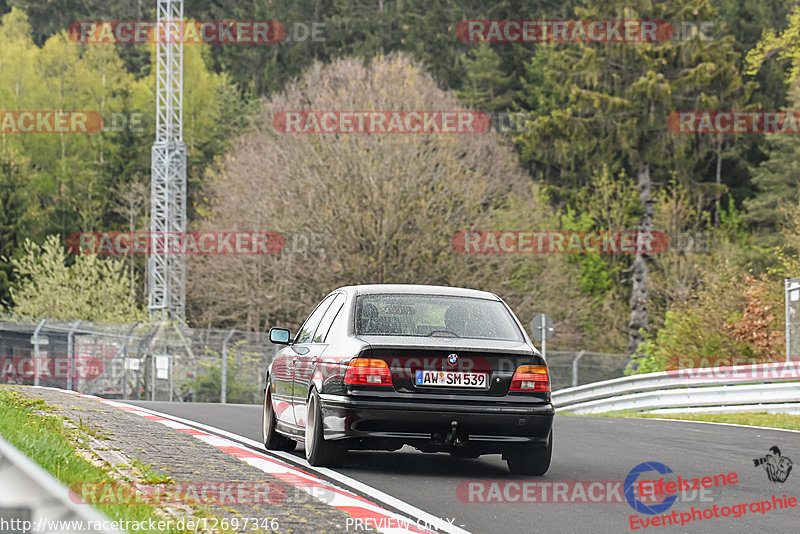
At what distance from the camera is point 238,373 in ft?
122

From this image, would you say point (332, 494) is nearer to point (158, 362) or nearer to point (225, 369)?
point (225, 369)

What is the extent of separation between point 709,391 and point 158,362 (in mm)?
18925

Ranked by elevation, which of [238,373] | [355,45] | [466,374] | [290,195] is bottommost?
[238,373]

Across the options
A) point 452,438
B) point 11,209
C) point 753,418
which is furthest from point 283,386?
point 11,209

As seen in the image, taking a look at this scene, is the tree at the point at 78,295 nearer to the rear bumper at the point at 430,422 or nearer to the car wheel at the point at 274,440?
the car wheel at the point at 274,440

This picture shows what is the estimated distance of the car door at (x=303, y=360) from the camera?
10.6m

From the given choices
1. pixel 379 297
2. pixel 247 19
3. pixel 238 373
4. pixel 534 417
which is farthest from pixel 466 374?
pixel 247 19

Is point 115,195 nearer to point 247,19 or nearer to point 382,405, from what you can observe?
point 247,19

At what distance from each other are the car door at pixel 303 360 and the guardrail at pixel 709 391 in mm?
10810

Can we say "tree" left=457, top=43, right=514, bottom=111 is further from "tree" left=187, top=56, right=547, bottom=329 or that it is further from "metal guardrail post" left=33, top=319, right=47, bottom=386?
"metal guardrail post" left=33, top=319, right=47, bottom=386

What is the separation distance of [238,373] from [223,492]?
96.3 ft

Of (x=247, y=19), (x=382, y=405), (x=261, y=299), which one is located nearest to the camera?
(x=382, y=405)

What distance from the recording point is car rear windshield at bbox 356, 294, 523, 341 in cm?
1024

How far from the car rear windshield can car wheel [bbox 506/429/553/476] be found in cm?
93
